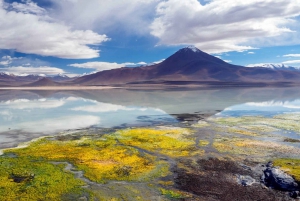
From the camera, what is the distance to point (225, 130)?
1690 inches

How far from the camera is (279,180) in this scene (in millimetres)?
22016

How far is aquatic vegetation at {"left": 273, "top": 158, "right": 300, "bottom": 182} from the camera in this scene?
2326 cm

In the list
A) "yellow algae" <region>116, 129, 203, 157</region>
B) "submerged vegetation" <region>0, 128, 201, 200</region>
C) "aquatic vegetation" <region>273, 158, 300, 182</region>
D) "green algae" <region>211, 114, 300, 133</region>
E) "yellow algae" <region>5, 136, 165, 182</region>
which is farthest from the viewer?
"green algae" <region>211, 114, 300, 133</region>

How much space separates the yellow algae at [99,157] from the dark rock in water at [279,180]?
9481 millimetres

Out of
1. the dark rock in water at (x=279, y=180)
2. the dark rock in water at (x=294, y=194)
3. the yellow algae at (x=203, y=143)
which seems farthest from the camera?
the yellow algae at (x=203, y=143)

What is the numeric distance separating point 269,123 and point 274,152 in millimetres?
20315

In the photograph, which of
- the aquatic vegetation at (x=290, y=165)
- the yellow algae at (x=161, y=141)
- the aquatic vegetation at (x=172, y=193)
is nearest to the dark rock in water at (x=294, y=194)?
the aquatic vegetation at (x=290, y=165)

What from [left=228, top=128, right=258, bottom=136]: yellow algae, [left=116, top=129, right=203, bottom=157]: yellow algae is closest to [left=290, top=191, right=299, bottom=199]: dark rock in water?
[left=116, top=129, right=203, bottom=157]: yellow algae

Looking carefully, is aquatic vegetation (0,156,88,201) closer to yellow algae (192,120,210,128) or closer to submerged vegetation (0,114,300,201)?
submerged vegetation (0,114,300,201)

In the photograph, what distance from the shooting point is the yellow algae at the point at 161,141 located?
3151cm

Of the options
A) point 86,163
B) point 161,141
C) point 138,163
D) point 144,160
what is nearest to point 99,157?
point 86,163

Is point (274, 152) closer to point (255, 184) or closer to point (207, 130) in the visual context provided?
point (255, 184)

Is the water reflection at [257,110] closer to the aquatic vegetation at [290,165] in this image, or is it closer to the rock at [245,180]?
the aquatic vegetation at [290,165]

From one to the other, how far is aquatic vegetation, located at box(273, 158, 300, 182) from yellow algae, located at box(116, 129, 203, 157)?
8450 mm
